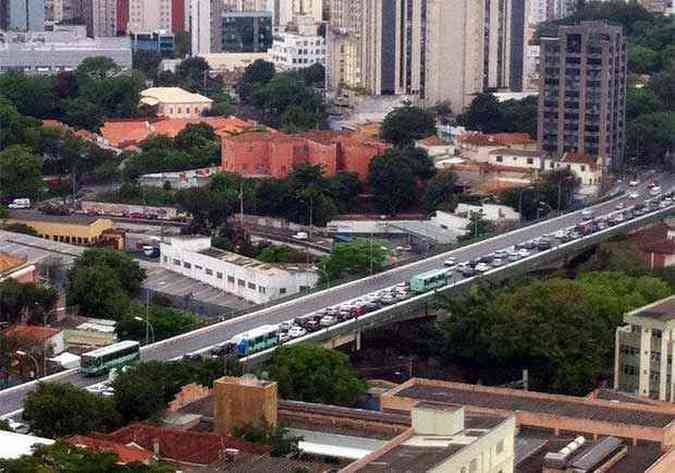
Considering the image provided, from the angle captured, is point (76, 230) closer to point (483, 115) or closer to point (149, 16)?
point (483, 115)

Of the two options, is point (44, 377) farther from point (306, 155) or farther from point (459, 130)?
point (459, 130)

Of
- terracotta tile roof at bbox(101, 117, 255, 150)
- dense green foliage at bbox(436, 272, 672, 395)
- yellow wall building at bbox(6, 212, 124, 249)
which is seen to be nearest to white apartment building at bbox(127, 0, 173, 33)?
terracotta tile roof at bbox(101, 117, 255, 150)

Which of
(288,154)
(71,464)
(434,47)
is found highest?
(434,47)

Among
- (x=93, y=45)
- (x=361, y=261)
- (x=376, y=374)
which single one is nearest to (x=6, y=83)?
(x=93, y=45)

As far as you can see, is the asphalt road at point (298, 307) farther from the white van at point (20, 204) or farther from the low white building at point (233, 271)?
the white van at point (20, 204)

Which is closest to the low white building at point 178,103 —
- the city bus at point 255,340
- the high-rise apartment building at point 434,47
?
the high-rise apartment building at point 434,47

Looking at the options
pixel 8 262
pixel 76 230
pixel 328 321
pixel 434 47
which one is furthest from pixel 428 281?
pixel 434 47

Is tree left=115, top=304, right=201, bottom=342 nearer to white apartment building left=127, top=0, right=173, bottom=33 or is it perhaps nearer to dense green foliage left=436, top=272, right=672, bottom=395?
dense green foliage left=436, top=272, right=672, bottom=395
